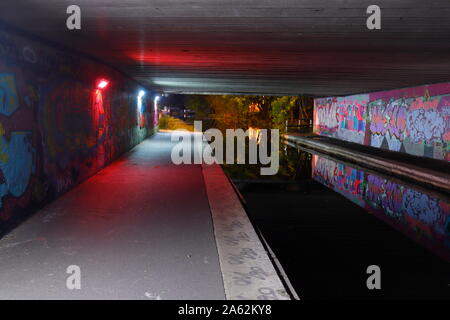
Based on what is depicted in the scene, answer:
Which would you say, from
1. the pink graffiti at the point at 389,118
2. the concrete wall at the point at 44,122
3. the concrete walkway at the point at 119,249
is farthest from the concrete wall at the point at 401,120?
the concrete wall at the point at 44,122

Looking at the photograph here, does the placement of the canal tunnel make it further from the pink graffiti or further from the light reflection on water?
the pink graffiti

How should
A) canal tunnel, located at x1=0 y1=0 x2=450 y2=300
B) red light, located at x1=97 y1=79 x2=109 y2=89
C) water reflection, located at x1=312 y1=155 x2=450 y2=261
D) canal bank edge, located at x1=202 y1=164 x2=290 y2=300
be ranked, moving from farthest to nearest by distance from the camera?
red light, located at x1=97 y1=79 x2=109 y2=89, water reflection, located at x1=312 y1=155 x2=450 y2=261, canal tunnel, located at x1=0 y1=0 x2=450 y2=300, canal bank edge, located at x1=202 y1=164 x2=290 y2=300

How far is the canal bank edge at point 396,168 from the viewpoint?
36.3 ft

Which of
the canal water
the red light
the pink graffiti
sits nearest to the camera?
the canal water

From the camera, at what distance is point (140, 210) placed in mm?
6895

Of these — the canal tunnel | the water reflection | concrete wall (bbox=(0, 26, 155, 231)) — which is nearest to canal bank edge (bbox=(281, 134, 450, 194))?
the canal tunnel

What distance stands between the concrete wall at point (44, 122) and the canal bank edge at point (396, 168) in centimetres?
919

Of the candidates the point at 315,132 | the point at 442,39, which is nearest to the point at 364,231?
the point at 442,39

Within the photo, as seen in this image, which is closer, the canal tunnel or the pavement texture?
the pavement texture

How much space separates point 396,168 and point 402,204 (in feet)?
11.0

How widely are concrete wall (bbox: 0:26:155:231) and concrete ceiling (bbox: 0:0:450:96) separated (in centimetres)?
42

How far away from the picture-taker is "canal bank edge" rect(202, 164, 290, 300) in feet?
12.6

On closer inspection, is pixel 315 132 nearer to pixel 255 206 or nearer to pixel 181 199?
pixel 255 206

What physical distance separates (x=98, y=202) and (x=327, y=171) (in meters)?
11.3
